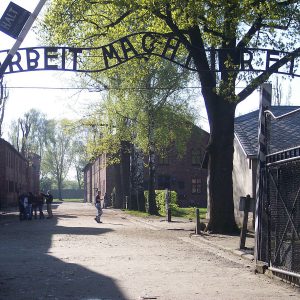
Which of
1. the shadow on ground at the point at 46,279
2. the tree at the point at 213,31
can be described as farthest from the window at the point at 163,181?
the shadow on ground at the point at 46,279

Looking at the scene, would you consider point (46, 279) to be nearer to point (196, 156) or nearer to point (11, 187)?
point (196, 156)

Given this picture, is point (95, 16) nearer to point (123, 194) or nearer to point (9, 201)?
point (123, 194)

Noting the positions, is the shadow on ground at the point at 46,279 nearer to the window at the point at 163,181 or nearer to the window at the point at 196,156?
the window at the point at 163,181

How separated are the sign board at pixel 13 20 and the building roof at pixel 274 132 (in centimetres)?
1109

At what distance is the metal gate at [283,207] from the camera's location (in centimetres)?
967

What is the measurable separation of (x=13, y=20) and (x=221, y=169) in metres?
11.5

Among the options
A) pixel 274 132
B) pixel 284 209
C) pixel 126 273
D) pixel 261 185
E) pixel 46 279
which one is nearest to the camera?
pixel 284 209

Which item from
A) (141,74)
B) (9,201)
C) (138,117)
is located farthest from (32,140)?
(141,74)

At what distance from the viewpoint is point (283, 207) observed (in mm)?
10227

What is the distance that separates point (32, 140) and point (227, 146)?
8588 cm

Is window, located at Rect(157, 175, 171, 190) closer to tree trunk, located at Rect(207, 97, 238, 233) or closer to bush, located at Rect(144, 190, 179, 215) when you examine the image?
bush, located at Rect(144, 190, 179, 215)

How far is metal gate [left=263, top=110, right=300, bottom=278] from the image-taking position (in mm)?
9672

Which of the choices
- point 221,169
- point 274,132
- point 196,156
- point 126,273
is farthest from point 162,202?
point 126,273

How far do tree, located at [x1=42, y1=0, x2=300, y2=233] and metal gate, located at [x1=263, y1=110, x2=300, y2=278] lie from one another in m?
3.34
